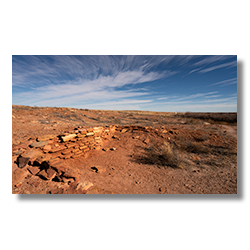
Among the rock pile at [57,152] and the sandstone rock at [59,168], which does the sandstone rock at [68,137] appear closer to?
the rock pile at [57,152]

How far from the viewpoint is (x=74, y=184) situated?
3.04 metres

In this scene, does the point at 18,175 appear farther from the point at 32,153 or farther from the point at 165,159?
the point at 165,159

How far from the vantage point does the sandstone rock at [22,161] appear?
3.43m

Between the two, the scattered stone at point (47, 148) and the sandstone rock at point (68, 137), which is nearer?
the scattered stone at point (47, 148)

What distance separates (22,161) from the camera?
11.4ft

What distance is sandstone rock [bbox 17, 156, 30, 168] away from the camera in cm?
343

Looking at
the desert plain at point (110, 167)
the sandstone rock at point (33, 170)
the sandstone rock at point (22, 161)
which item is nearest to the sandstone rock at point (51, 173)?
the desert plain at point (110, 167)

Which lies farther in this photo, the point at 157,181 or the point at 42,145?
the point at 42,145

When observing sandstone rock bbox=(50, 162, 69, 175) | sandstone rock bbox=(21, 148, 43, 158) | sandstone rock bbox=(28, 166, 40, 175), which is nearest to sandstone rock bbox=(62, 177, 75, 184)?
sandstone rock bbox=(50, 162, 69, 175)

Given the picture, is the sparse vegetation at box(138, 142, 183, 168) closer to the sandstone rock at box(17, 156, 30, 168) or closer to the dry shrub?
the dry shrub
